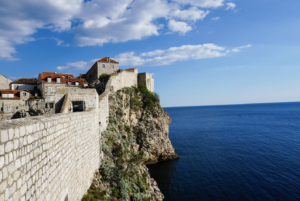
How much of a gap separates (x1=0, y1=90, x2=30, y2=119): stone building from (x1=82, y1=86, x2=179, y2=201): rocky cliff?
14.5 m

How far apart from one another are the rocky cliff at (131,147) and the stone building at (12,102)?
1446 cm

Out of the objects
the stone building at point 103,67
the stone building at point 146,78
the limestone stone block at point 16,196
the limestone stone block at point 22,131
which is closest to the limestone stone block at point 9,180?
the limestone stone block at point 16,196

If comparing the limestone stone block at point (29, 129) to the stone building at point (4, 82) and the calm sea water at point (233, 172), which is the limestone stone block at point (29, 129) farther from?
the stone building at point (4, 82)

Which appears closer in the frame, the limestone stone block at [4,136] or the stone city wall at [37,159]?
the limestone stone block at [4,136]

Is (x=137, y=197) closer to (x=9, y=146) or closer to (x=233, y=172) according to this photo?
(x=9, y=146)

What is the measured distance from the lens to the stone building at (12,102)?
1025 inches

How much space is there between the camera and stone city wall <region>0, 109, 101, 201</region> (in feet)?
10.9

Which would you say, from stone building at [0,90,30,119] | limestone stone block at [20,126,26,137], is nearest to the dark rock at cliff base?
stone building at [0,90,30,119]

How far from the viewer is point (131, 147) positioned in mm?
27562

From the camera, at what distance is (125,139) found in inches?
1017

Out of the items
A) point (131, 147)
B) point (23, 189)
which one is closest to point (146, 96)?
point (131, 147)

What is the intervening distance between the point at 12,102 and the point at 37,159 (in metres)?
28.9

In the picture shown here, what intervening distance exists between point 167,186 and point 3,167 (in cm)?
3028

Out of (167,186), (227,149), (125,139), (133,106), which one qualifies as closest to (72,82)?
(133,106)
